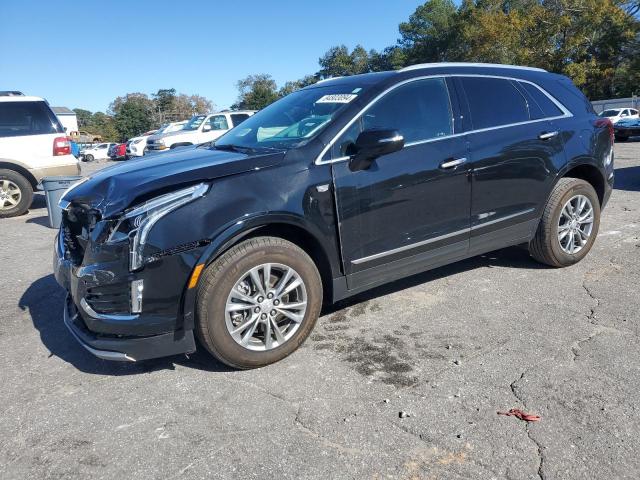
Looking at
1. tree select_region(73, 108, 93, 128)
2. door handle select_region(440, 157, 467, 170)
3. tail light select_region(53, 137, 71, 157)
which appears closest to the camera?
door handle select_region(440, 157, 467, 170)

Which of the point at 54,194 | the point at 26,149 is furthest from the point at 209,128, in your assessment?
the point at 54,194

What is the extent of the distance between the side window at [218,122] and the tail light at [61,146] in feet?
31.7

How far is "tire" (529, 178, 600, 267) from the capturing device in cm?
455

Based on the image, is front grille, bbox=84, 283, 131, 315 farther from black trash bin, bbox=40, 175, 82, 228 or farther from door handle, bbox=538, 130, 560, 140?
black trash bin, bbox=40, 175, 82, 228

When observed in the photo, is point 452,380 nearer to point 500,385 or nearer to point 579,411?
point 500,385

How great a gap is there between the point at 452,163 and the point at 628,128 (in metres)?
24.3

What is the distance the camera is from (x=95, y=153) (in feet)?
137

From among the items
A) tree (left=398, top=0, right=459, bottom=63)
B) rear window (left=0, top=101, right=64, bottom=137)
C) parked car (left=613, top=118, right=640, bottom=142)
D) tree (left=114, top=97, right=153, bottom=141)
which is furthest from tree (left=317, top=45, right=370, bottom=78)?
rear window (left=0, top=101, right=64, bottom=137)

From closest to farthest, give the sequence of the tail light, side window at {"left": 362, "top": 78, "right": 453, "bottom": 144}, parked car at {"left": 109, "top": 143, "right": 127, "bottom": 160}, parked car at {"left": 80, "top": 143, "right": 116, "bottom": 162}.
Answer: side window at {"left": 362, "top": 78, "right": 453, "bottom": 144} → the tail light → parked car at {"left": 109, "top": 143, "right": 127, "bottom": 160} → parked car at {"left": 80, "top": 143, "right": 116, "bottom": 162}

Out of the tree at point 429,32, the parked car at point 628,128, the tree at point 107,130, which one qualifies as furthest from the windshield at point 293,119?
the tree at point 107,130

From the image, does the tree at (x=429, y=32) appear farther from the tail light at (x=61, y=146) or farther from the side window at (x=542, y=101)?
the side window at (x=542, y=101)

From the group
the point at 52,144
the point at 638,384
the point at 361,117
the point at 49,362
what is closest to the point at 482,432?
the point at 638,384

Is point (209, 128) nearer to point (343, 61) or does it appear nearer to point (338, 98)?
point (338, 98)

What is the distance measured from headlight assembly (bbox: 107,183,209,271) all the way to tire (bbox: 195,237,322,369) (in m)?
0.39
